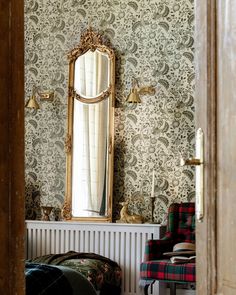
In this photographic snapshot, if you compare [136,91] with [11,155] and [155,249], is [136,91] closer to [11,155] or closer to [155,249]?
[155,249]

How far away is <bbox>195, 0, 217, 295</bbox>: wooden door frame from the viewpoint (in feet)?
4.99

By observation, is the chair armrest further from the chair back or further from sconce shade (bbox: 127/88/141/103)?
sconce shade (bbox: 127/88/141/103)

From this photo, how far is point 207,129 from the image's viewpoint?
1.55 meters

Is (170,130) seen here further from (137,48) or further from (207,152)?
(207,152)

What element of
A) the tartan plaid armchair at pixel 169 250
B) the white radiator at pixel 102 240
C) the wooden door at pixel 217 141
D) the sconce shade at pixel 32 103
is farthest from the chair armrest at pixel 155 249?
the wooden door at pixel 217 141

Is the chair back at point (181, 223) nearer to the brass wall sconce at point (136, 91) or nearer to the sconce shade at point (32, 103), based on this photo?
the brass wall sconce at point (136, 91)

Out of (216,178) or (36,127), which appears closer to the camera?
(216,178)

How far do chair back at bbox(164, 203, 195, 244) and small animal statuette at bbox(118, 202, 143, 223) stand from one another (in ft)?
1.21

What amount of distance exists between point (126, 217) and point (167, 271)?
1.02 metres

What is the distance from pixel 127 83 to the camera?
5.80 m

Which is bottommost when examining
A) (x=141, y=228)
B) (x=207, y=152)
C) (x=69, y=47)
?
(x=141, y=228)

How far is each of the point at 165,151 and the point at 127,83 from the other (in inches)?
30.6

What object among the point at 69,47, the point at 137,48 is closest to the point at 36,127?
the point at 69,47

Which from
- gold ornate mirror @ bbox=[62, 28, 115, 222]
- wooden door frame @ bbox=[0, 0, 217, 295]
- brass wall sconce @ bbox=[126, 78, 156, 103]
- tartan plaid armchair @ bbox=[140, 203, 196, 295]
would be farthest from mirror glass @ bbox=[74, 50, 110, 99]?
wooden door frame @ bbox=[0, 0, 217, 295]
